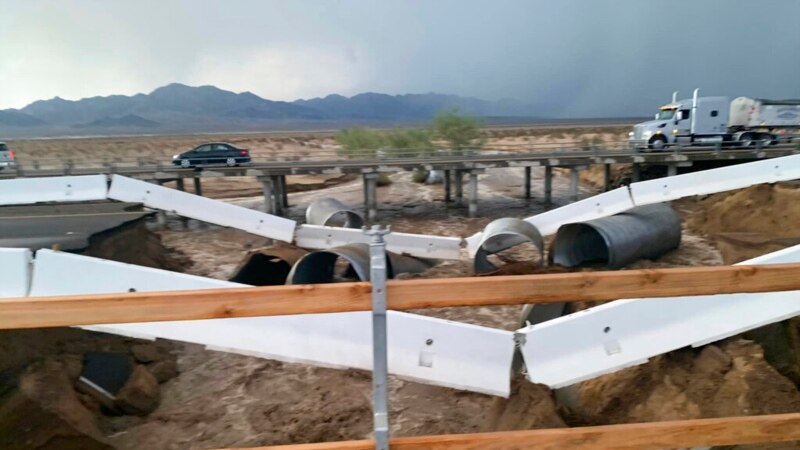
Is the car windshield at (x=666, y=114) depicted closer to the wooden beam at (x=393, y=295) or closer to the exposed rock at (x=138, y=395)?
the exposed rock at (x=138, y=395)

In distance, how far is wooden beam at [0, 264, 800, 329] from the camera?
206 cm

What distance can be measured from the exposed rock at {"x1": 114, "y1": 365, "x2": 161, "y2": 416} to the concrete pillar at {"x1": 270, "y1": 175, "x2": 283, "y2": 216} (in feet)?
63.6

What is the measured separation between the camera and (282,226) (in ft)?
48.0

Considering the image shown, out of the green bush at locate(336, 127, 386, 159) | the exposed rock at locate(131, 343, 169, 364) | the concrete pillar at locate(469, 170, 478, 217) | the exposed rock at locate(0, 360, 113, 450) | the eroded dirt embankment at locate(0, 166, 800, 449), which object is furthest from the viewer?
the green bush at locate(336, 127, 386, 159)

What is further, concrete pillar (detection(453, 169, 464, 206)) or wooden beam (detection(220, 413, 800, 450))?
concrete pillar (detection(453, 169, 464, 206))

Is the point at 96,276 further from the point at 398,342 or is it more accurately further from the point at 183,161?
the point at 183,161

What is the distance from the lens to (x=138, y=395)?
24.0ft

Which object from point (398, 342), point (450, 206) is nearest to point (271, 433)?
point (398, 342)

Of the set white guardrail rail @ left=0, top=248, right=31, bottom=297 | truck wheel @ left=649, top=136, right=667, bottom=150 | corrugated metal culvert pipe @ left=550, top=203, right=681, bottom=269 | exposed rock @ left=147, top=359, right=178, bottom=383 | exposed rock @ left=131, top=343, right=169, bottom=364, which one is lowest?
exposed rock @ left=147, top=359, right=178, bottom=383

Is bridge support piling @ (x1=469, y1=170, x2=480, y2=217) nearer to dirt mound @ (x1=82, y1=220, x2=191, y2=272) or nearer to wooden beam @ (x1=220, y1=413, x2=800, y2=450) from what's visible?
dirt mound @ (x1=82, y1=220, x2=191, y2=272)

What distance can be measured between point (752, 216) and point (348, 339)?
17144mm

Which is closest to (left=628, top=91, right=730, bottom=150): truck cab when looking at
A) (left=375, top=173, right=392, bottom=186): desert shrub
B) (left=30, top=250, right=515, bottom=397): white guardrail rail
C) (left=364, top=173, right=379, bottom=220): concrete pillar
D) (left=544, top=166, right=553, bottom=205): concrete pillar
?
(left=544, top=166, right=553, bottom=205): concrete pillar

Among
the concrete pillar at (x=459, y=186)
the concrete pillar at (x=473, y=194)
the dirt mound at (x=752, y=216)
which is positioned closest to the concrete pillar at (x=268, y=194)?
the concrete pillar at (x=459, y=186)

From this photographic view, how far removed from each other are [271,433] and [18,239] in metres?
6.58
